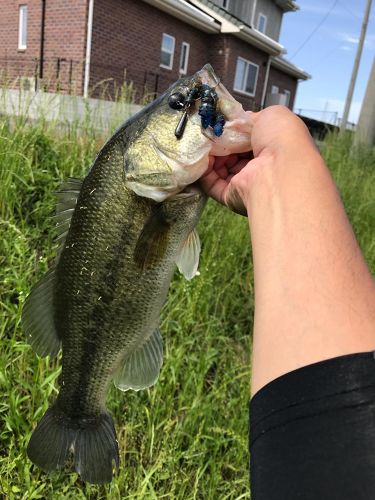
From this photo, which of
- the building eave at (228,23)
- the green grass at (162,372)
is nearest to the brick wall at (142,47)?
the building eave at (228,23)

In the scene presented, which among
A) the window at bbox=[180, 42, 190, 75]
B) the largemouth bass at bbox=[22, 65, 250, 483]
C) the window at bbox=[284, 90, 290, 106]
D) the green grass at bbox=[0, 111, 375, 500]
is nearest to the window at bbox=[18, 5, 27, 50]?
the window at bbox=[180, 42, 190, 75]

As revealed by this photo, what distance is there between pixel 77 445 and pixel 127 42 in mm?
15838

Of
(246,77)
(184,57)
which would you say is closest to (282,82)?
(246,77)

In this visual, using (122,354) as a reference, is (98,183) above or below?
above

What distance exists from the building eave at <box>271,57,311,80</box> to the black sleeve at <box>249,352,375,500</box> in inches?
958

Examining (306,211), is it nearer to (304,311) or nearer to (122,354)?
(304,311)

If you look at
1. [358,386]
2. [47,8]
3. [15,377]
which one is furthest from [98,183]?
[47,8]

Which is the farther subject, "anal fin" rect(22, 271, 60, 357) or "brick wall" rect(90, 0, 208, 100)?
"brick wall" rect(90, 0, 208, 100)

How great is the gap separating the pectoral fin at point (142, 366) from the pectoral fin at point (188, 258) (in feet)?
0.84

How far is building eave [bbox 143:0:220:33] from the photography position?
15.8 m

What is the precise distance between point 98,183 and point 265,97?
23586 millimetres

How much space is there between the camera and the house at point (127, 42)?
14.0 meters

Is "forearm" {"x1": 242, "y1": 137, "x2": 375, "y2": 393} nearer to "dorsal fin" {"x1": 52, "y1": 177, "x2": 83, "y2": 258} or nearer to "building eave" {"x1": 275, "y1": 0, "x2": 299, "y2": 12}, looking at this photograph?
"dorsal fin" {"x1": 52, "y1": 177, "x2": 83, "y2": 258}

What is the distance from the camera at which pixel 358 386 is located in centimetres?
83
